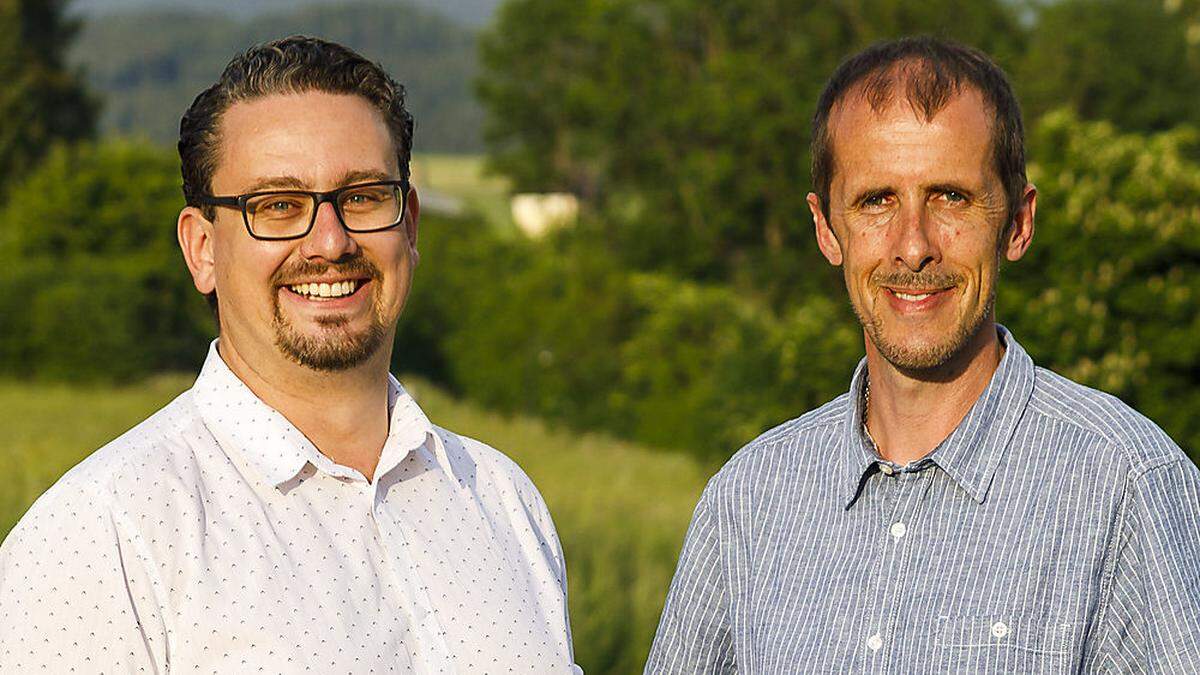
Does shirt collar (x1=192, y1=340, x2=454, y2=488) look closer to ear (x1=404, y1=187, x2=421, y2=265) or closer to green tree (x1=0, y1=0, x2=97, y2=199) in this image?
ear (x1=404, y1=187, x2=421, y2=265)

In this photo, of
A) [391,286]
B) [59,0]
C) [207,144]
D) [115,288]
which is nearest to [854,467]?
[391,286]

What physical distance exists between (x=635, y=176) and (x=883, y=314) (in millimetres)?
42736

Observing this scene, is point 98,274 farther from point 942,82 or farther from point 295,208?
point 942,82

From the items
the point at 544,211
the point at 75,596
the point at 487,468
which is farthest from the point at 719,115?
the point at 75,596

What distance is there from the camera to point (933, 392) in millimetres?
3244

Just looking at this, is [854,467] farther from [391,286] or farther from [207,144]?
[207,144]

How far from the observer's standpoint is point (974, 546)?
3131 mm

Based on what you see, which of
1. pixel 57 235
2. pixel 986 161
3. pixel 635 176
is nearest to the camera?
pixel 986 161

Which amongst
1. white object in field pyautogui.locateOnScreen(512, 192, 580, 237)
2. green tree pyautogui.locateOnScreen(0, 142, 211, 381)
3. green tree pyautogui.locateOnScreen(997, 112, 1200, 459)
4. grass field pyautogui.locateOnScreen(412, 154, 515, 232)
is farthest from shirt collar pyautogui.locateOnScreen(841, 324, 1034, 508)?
grass field pyautogui.locateOnScreen(412, 154, 515, 232)

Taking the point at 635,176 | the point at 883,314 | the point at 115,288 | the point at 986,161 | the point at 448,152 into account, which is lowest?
the point at 883,314

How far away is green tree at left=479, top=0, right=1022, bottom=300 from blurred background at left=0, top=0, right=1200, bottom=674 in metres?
→ 0.08

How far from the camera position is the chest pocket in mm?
2998

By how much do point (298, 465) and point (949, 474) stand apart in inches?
48.8

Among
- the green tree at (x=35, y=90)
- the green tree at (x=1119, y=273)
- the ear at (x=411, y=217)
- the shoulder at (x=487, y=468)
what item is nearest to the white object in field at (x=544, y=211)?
the green tree at (x=35, y=90)
